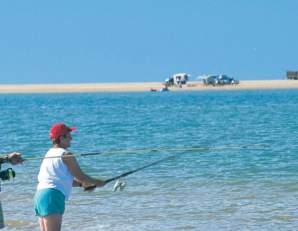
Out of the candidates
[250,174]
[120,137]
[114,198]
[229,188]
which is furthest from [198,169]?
[120,137]

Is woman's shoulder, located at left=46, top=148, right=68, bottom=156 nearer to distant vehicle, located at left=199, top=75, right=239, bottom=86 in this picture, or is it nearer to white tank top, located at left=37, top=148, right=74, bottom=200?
white tank top, located at left=37, top=148, right=74, bottom=200

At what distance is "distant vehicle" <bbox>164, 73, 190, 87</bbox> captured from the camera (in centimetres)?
12612

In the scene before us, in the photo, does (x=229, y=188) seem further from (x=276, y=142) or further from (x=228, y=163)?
(x=276, y=142)

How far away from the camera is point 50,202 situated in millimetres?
8562

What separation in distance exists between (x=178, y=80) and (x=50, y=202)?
120 meters

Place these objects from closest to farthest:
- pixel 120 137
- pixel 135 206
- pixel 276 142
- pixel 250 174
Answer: pixel 135 206
pixel 250 174
pixel 276 142
pixel 120 137

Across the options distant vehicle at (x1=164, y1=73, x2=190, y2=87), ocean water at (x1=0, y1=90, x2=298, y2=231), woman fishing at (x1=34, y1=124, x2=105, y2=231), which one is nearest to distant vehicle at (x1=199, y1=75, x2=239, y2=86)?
A: distant vehicle at (x1=164, y1=73, x2=190, y2=87)

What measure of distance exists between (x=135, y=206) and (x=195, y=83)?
123 m

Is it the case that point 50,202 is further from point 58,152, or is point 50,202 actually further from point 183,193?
point 183,193

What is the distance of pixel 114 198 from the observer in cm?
1448

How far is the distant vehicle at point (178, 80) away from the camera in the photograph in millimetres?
126125

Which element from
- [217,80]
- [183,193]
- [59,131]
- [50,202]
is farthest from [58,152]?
[217,80]

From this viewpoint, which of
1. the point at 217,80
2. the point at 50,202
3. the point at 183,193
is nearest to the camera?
the point at 50,202

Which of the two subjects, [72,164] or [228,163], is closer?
[72,164]
